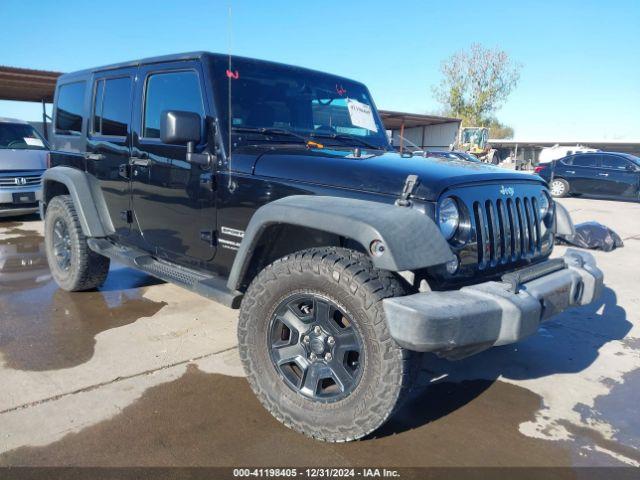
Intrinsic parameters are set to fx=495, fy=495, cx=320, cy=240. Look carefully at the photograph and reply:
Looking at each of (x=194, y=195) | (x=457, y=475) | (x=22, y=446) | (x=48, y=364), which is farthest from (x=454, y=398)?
(x=48, y=364)

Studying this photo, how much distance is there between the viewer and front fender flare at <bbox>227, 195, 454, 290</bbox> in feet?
6.88

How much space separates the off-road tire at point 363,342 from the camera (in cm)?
220

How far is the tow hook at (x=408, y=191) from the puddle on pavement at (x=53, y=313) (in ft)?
8.06

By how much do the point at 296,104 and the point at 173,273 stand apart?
147 cm

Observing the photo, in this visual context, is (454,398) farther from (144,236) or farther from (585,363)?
(144,236)

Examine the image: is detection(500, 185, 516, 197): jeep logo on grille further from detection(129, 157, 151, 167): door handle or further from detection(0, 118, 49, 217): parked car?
detection(0, 118, 49, 217): parked car

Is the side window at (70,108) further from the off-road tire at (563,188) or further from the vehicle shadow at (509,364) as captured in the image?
the off-road tire at (563,188)

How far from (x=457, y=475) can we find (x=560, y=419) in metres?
0.93

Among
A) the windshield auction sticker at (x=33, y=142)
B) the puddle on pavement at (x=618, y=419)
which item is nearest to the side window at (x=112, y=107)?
the puddle on pavement at (x=618, y=419)

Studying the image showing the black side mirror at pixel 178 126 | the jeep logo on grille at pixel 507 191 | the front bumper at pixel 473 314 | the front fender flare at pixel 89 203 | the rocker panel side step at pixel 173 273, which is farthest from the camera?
the front fender flare at pixel 89 203

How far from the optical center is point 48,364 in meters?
3.31

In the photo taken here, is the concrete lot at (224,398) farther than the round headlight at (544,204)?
No

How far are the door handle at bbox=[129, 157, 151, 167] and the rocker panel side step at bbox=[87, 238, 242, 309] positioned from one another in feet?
2.29

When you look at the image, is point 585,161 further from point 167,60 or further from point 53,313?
point 53,313
